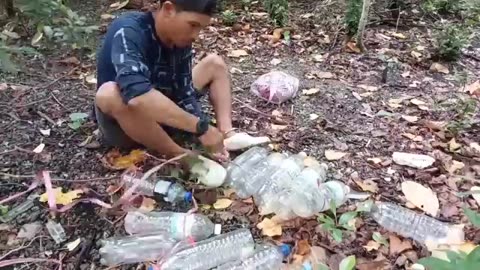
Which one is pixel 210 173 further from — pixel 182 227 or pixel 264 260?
pixel 264 260

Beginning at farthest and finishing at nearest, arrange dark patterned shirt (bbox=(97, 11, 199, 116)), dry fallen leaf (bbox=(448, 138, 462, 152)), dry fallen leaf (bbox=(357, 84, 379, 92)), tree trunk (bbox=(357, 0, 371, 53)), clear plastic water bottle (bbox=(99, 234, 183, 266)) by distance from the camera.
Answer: tree trunk (bbox=(357, 0, 371, 53)) < dry fallen leaf (bbox=(357, 84, 379, 92)) < dry fallen leaf (bbox=(448, 138, 462, 152)) < dark patterned shirt (bbox=(97, 11, 199, 116)) < clear plastic water bottle (bbox=(99, 234, 183, 266))

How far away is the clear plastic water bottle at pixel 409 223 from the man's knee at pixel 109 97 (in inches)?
39.1

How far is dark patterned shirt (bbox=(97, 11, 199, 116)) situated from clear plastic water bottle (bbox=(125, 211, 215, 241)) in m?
0.41

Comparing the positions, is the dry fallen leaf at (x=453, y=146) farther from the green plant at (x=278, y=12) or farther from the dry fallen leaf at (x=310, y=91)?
the green plant at (x=278, y=12)

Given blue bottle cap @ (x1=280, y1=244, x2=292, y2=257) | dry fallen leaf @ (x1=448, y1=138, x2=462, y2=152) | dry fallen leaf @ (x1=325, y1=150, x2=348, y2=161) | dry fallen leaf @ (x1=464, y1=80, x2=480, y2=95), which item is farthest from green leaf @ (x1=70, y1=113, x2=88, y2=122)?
dry fallen leaf @ (x1=464, y1=80, x2=480, y2=95)

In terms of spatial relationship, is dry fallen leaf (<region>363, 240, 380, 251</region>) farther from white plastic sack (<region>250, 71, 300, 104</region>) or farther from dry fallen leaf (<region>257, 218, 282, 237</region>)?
white plastic sack (<region>250, 71, 300, 104</region>)

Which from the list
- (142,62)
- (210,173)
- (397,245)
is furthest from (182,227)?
(397,245)

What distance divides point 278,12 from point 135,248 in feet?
7.66

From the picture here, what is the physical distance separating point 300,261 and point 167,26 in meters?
0.93

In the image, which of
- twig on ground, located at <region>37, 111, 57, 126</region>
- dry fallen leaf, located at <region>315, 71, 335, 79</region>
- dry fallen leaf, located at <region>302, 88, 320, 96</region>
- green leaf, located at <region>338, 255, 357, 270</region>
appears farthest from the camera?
dry fallen leaf, located at <region>315, 71, 335, 79</region>

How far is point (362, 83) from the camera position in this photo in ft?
10.6

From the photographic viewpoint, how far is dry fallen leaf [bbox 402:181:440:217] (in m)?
2.18

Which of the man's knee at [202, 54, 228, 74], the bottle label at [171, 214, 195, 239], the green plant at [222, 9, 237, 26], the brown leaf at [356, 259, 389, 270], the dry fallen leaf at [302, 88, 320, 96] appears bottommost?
the brown leaf at [356, 259, 389, 270]

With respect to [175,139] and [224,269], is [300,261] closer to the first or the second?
[224,269]
